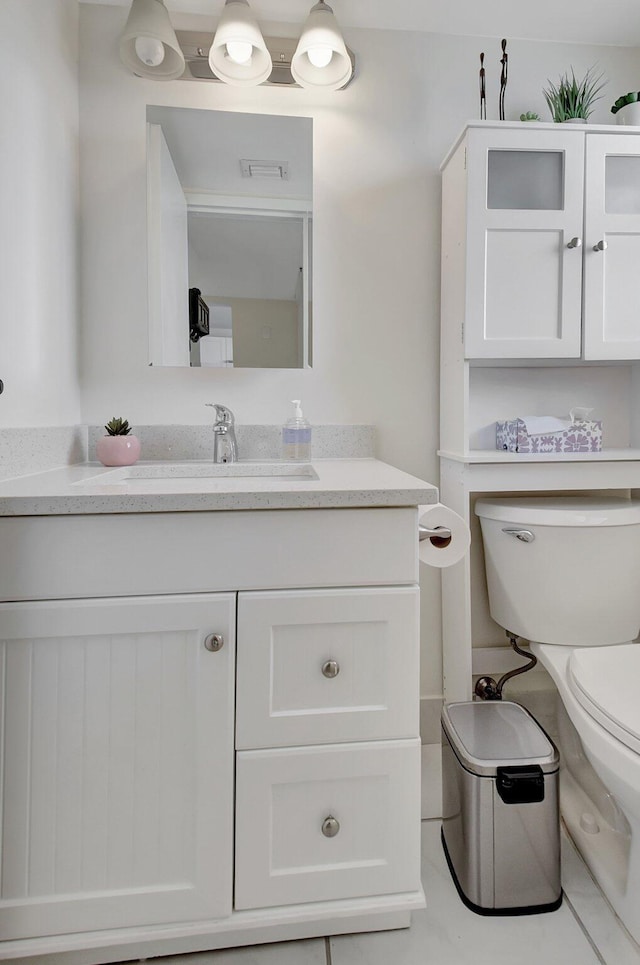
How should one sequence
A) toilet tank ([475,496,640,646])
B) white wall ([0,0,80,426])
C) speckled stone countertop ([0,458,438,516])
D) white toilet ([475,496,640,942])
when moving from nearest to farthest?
1. speckled stone countertop ([0,458,438,516])
2. white wall ([0,0,80,426])
3. white toilet ([475,496,640,942])
4. toilet tank ([475,496,640,646])

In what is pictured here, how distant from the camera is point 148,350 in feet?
4.99

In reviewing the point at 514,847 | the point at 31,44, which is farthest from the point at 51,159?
the point at 514,847

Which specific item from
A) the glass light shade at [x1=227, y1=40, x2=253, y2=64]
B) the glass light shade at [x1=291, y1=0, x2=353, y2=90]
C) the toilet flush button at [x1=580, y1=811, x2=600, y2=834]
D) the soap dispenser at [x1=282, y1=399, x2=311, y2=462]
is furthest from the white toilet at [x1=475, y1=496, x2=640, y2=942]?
the glass light shade at [x1=227, y1=40, x2=253, y2=64]

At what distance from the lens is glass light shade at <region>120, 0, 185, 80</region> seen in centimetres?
136

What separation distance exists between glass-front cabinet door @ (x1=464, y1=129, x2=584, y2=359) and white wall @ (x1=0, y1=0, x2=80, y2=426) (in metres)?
1.02

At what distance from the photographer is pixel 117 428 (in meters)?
1.42

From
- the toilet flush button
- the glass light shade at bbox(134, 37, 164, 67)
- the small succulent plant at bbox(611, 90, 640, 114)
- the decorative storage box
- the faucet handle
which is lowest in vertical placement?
the toilet flush button

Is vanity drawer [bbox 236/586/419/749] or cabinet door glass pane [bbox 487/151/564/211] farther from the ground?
cabinet door glass pane [bbox 487/151/564/211]

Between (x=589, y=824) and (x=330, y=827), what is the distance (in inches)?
28.1

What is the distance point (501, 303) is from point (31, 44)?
1.22 meters

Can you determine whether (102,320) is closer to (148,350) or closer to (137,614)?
(148,350)

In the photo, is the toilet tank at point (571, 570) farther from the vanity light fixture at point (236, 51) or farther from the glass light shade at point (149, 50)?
the glass light shade at point (149, 50)

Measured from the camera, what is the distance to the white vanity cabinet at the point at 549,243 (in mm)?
1391

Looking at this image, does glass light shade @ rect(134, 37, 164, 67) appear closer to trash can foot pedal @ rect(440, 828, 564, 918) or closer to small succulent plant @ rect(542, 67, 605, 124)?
small succulent plant @ rect(542, 67, 605, 124)
